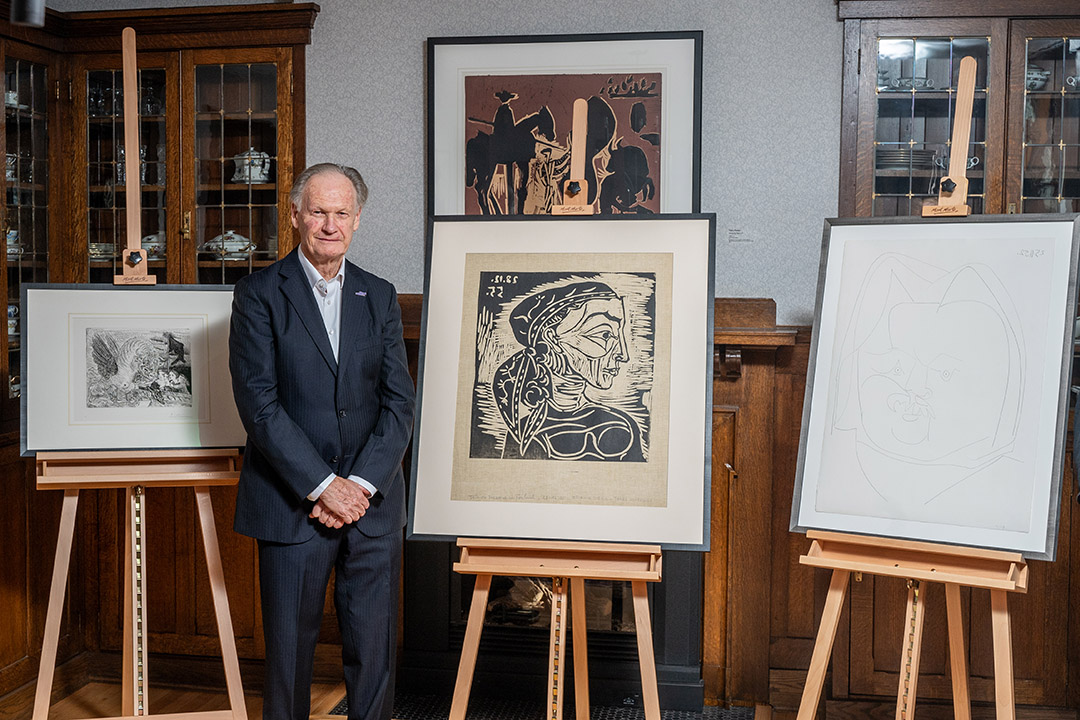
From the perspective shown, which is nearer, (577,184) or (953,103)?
(577,184)

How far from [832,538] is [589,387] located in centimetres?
69

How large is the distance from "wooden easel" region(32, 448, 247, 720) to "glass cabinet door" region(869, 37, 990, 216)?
7.16 ft

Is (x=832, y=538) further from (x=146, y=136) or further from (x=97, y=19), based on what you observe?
(x=97, y=19)

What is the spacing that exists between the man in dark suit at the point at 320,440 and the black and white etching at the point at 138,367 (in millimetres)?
451

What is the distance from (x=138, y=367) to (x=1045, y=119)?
2.82 metres

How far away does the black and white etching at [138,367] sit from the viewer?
2.73 m

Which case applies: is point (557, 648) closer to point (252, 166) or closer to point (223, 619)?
point (223, 619)

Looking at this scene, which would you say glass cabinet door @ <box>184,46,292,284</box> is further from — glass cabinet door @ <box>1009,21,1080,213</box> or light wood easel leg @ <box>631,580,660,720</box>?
glass cabinet door @ <box>1009,21,1080,213</box>

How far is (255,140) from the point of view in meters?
3.37

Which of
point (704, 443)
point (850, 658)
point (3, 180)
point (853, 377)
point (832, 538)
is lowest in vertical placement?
point (850, 658)

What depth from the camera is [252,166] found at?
3.36m

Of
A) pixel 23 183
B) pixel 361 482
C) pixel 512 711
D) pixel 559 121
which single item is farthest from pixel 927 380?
pixel 23 183

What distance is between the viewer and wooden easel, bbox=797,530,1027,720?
214 cm

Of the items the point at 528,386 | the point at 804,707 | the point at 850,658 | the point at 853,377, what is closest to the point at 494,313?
the point at 528,386
